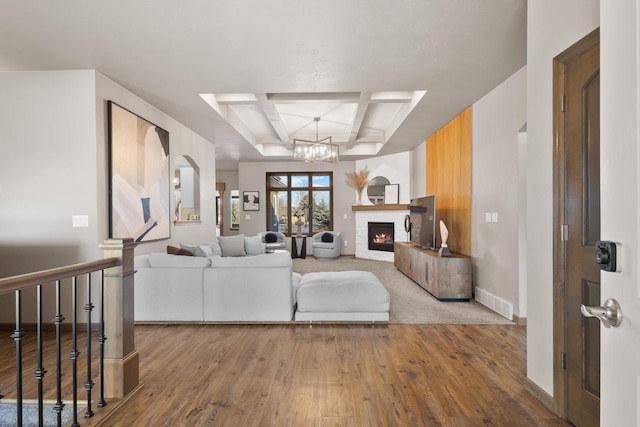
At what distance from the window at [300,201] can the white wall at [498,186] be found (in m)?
5.23

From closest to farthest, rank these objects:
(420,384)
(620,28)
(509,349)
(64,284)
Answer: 1. (620,28)
2. (420,384)
3. (509,349)
4. (64,284)

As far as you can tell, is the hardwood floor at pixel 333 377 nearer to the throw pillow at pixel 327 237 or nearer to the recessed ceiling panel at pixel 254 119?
the recessed ceiling panel at pixel 254 119

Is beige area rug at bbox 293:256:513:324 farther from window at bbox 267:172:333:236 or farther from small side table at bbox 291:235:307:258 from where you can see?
window at bbox 267:172:333:236

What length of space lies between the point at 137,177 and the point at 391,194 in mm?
5783

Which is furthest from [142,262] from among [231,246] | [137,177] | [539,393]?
[539,393]

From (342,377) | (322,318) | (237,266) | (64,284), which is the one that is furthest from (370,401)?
(64,284)

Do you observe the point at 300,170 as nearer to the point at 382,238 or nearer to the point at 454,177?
the point at 382,238

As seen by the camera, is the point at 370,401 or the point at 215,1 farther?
the point at 215,1

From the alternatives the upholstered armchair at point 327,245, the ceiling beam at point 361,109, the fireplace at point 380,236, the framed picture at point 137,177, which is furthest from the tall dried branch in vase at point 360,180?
the framed picture at point 137,177

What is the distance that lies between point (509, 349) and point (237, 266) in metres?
2.69

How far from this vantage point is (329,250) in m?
8.48

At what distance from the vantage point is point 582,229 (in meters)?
1.85

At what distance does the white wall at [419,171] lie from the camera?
688cm

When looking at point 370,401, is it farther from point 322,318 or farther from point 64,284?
point 64,284
